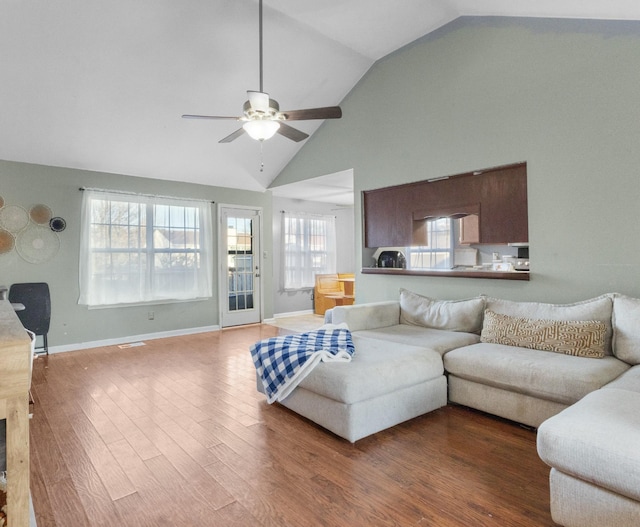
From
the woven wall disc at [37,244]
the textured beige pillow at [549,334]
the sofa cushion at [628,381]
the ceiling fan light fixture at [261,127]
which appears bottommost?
the sofa cushion at [628,381]

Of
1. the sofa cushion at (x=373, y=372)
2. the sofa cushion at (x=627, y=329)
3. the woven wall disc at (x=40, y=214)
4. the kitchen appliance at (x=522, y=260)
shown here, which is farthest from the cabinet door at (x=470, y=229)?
the woven wall disc at (x=40, y=214)

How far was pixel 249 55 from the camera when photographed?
13.7ft

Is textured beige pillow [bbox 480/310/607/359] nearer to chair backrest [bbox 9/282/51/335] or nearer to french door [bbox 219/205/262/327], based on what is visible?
french door [bbox 219/205/262/327]

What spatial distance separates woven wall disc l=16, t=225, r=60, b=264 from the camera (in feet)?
15.4

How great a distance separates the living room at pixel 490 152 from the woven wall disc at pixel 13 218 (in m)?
0.11

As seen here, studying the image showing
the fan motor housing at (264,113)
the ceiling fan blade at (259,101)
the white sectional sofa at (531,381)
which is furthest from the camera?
the fan motor housing at (264,113)

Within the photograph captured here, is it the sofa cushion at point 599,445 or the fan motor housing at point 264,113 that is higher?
the fan motor housing at point 264,113

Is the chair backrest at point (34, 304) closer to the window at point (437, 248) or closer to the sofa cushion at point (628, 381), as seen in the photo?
the window at point (437, 248)

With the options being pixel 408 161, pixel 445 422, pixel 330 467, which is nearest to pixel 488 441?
pixel 445 422

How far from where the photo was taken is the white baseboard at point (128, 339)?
16.5 feet

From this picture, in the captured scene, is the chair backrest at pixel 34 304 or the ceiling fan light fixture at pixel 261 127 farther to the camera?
the chair backrest at pixel 34 304

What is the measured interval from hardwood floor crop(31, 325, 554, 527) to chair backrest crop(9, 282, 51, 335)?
1508 millimetres

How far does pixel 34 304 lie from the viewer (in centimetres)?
457

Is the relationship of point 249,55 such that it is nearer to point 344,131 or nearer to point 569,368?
point 344,131
